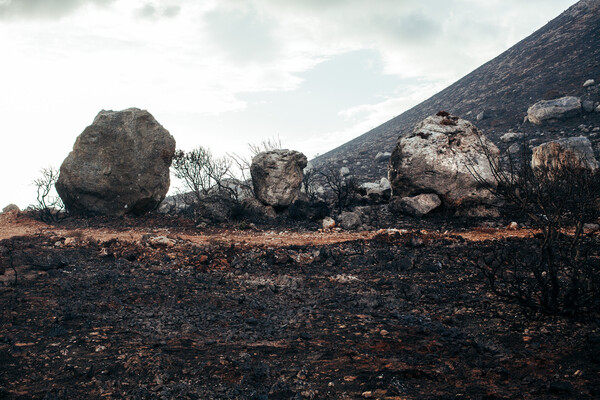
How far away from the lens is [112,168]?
1440 centimetres

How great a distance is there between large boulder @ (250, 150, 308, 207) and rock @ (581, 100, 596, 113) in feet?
58.2

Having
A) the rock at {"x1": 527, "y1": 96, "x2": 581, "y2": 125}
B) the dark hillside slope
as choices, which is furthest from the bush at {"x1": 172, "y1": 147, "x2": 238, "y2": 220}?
the rock at {"x1": 527, "y1": 96, "x2": 581, "y2": 125}

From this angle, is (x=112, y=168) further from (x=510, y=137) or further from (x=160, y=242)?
(x=510, y=137)

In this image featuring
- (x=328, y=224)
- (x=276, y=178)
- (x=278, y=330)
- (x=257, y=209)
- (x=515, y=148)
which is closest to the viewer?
(x=278, y=330)

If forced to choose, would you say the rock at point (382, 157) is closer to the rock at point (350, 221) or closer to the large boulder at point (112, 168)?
the rock at point (350, 221)

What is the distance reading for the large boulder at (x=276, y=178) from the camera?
15148 mm

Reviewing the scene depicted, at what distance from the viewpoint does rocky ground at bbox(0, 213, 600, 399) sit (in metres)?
3.33

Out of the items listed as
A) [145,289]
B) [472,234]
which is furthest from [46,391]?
[472,234]

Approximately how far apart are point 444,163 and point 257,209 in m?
7.20

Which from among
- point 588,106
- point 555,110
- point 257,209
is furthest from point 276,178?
point 588,106

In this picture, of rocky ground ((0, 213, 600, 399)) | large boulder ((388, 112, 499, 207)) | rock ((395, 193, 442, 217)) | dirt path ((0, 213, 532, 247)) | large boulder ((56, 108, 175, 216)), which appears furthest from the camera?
large boulder ((56, 108, 175, 216))

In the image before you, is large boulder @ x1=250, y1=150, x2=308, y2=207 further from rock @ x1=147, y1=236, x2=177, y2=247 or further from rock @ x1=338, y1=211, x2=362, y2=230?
rock @ x1=147, y1=236, x2=177, y2=247

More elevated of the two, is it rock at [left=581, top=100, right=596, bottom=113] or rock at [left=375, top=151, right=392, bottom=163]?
rock at [left=581, top=100, right=596, bottom=113]

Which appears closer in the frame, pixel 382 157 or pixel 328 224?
pixel 328 224
